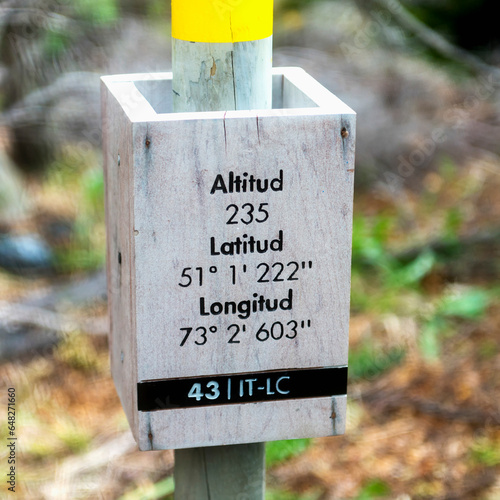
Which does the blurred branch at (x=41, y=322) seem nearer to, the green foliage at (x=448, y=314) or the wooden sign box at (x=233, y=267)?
the green foliage at (x=448, y=314)

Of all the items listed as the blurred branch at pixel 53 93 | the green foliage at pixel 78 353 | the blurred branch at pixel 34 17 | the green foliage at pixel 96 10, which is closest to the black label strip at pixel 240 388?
the green foliage at pixel 78 353

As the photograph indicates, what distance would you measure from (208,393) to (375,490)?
1.51 meters

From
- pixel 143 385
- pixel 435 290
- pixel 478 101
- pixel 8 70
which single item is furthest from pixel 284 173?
pixel 478 101

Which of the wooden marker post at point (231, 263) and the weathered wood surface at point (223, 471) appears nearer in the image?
the wooden marker post at point (231, 263)

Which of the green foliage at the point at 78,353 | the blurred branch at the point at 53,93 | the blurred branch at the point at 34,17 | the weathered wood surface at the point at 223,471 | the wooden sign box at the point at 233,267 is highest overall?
the wooden sign box at the point at 233,267

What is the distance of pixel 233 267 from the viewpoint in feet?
4.96

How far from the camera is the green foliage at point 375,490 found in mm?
2863

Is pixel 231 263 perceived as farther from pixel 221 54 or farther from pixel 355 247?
pixel 355 247

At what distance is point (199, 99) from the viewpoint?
5.21 feet

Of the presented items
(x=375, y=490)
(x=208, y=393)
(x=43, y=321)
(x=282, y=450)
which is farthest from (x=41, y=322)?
(x=208, y=393)

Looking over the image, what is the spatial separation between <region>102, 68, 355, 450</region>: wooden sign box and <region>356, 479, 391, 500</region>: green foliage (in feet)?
4.30

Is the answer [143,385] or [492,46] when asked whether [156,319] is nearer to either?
[143,385]

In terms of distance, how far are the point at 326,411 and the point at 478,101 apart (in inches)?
147

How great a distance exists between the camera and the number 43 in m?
1.57
